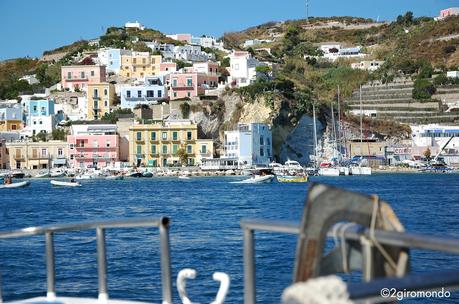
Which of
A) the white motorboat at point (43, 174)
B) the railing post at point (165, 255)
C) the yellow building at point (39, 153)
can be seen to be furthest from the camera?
the yellow building at point (39, 153)

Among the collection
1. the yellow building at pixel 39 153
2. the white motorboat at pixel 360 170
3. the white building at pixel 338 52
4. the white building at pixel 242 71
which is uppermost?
the white building at pixel 338 52

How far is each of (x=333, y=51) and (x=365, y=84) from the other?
113 feet

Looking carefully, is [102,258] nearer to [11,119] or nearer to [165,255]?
[165,255]

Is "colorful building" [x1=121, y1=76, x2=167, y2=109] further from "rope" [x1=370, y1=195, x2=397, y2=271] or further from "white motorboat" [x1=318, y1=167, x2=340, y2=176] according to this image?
"rope" [x1=370, y1=195, x2=397, y2=271]

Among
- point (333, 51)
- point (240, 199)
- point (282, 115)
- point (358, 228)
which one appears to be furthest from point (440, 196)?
point (333, 51)

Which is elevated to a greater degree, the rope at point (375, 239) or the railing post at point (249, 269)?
the rope at point (375, 239)

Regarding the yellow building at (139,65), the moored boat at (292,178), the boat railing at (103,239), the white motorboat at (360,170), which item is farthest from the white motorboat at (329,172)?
the boat railing at (103,239)

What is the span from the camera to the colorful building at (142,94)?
9625 centimetres

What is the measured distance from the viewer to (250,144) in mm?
85375

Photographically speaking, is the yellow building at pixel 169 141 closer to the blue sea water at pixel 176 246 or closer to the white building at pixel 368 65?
the blue sea water at pixel 176 246

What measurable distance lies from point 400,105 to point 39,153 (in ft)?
155

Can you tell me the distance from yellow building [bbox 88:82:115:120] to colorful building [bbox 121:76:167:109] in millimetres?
1654

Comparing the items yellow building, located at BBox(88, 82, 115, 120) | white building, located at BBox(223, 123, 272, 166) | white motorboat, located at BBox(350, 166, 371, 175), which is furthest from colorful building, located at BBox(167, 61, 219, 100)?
white motorboat, located at BBox(350, 166, 371, 175)

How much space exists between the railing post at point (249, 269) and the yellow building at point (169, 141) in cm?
8395
